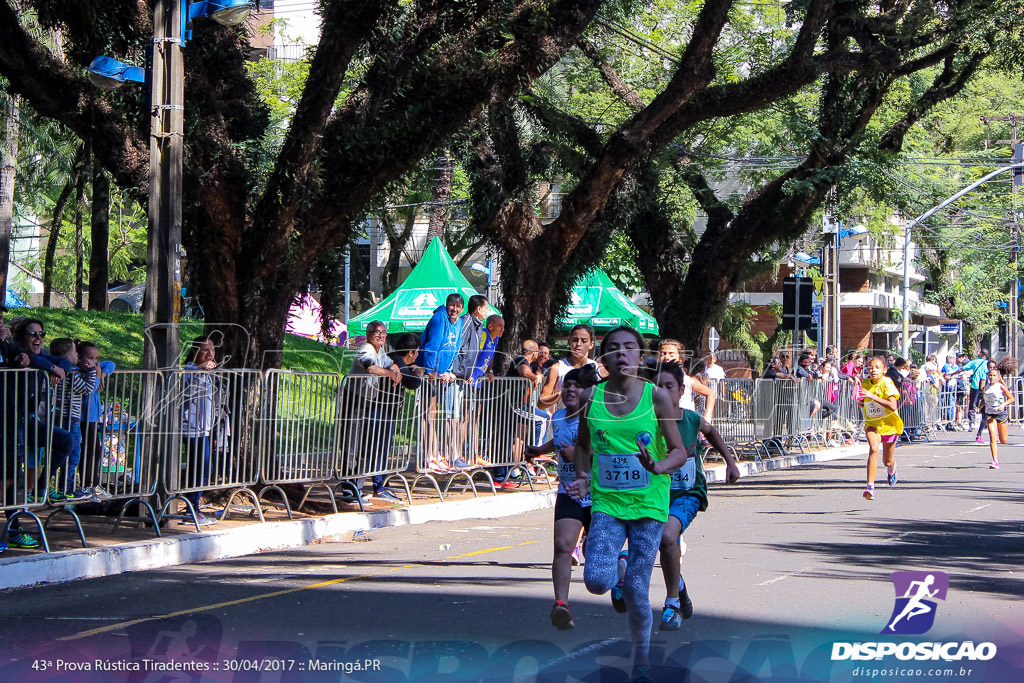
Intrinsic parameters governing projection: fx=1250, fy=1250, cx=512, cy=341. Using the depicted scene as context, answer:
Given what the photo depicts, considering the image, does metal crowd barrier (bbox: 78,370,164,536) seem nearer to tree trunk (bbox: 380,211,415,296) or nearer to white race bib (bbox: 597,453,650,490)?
white race bib (bbox: 597,453,650,490)

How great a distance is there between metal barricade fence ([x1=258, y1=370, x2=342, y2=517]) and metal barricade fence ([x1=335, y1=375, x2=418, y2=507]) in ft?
0.39

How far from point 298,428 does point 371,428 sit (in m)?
1.11

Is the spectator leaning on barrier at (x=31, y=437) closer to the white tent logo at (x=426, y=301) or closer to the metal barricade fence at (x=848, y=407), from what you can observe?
the white tent logo at (x=426, y=301)

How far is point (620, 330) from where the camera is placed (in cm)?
647

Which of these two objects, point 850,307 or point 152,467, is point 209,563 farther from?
point 850,307

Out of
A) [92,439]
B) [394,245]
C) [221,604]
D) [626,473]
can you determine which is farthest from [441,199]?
[626,473]

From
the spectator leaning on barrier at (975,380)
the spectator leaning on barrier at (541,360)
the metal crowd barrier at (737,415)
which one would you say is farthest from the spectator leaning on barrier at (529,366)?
the spectator leaning on barrier at (975,380)

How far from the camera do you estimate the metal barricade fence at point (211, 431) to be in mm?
10883

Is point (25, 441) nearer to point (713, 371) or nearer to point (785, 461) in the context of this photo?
point (713, 371)

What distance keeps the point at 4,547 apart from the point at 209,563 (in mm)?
1622

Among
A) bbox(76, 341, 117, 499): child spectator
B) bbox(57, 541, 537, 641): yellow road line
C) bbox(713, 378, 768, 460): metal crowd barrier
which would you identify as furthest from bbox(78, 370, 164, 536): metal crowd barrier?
bbox(713, 378, 768, 460): metal crowd barrier

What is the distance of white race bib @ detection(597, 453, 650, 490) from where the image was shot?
20.2 feet

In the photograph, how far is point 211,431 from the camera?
11297 mm

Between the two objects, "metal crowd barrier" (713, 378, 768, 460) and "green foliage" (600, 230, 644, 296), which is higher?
"green foliage" (600, 230, 644, 296)
